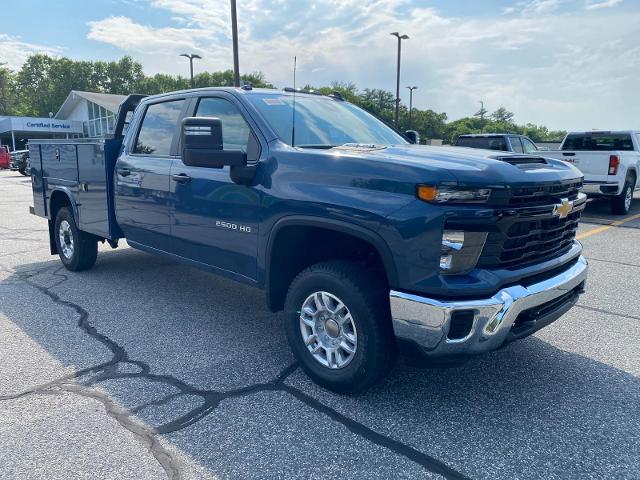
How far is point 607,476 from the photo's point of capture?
7.98ft

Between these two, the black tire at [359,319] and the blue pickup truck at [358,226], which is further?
the black tire at [359,319]

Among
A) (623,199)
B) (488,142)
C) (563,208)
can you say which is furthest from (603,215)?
(563,208)

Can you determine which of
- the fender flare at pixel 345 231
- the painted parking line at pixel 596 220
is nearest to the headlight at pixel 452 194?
the fender flare at pixel 345 231

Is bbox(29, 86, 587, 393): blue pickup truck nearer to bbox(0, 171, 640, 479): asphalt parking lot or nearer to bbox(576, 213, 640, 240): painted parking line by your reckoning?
bbox(0, 171, 640, 479): asphalt parking lot

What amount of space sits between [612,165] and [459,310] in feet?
32.3

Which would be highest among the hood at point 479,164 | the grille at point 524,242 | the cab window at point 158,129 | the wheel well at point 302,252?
the cab window at point 158,129

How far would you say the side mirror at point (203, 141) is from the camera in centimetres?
318

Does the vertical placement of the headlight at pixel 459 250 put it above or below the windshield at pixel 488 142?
below

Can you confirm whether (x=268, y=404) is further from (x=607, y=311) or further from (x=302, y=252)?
(x=607, y=311)

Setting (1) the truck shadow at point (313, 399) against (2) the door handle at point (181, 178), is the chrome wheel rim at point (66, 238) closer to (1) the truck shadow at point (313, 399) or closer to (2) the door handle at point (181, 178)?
(1) the truck shadow at point (313, 399)

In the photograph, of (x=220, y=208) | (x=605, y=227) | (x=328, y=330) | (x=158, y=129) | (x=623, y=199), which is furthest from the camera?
(x=623, y=199)

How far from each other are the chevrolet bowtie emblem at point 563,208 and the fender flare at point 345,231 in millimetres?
1082

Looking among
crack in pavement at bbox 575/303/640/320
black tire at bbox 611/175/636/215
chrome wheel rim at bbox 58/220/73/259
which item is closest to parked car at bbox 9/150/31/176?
chrome wheel rim at bbox 58/220/73/259

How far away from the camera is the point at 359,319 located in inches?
115
